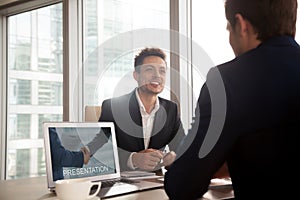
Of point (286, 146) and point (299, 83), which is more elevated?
point (299, 83)

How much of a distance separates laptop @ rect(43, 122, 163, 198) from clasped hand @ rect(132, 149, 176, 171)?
0.54 feet

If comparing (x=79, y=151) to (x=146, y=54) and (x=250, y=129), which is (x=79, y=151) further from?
(x=146, y=54)

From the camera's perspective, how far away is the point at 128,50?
336cm

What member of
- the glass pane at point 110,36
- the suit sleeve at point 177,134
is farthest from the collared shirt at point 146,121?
the glass pane at point 110,36

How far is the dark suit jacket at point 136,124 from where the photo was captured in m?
2.10

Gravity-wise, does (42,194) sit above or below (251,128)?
below

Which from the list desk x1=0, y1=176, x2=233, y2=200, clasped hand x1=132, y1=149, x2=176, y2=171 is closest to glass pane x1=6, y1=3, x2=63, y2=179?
clasped hand x1=132, y1=149, x2=176, y2=171

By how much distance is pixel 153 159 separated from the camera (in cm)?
175

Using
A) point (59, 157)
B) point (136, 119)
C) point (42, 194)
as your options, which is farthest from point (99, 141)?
point (136, 119)

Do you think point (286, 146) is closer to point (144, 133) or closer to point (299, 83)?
point (299, 83)

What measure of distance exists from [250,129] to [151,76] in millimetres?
1465

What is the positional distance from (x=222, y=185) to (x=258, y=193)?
64 cm

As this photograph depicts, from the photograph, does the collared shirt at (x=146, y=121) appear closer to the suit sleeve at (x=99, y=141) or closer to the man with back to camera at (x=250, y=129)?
the suit sleeve at (x=99, y=141)

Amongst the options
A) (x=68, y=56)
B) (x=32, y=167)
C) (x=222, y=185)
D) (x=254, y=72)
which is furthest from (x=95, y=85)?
(x=254, y=72)
